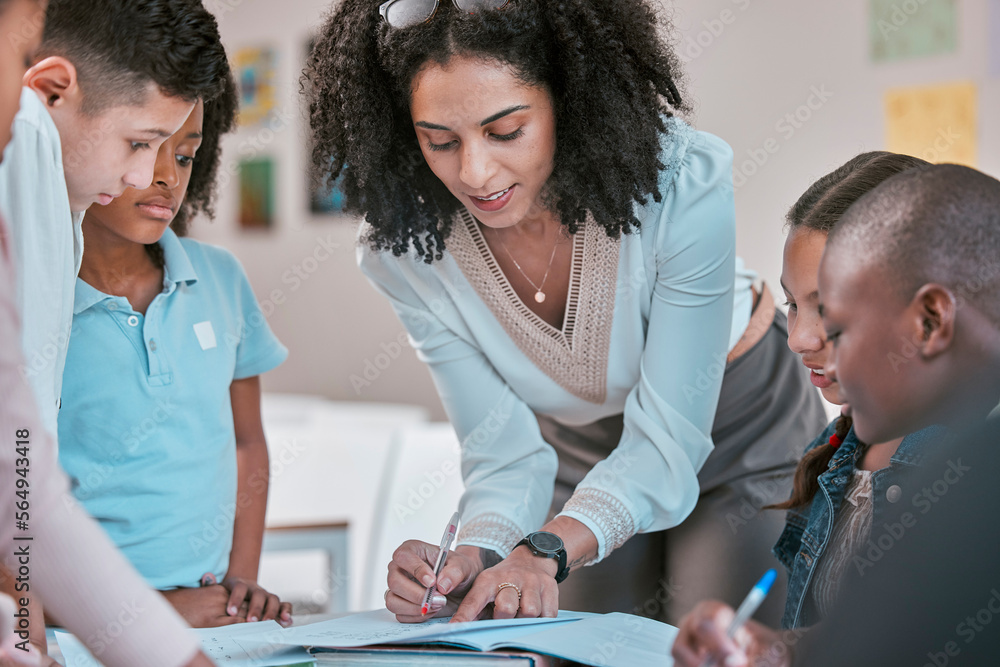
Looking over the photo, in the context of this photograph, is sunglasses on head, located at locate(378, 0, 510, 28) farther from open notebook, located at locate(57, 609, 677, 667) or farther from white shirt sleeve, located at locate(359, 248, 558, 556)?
open notebook, located at locate(57, 609, 677, 667)

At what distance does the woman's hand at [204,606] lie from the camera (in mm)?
1101

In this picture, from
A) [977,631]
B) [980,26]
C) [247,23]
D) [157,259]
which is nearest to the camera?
[977,631]

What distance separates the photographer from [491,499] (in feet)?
3.92

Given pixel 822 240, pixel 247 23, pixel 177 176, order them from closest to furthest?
pixel 822 240
pixel 177 176
pixel 247 23

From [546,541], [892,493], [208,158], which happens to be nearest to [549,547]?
[546,541]

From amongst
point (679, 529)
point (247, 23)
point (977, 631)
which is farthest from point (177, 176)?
point (247, 23)

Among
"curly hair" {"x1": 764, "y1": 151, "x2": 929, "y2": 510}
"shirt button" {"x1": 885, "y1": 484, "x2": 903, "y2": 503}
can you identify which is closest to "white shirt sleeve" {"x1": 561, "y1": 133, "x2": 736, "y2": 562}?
"curly hair" {"x1": 764, "y1": 151, "x2": 929, "y2": 510}

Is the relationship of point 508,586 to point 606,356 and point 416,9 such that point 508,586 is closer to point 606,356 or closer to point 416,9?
point 606,356

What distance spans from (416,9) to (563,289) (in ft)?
1.43

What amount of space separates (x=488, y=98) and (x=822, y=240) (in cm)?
41

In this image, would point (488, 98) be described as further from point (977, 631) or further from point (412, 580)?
point (977, 631)

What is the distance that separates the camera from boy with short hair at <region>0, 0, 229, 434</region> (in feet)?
2.60

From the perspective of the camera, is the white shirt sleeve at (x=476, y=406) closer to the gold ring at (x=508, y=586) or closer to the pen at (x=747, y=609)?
the gold ring at (x=508, y=586)

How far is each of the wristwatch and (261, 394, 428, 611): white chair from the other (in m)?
1.17
